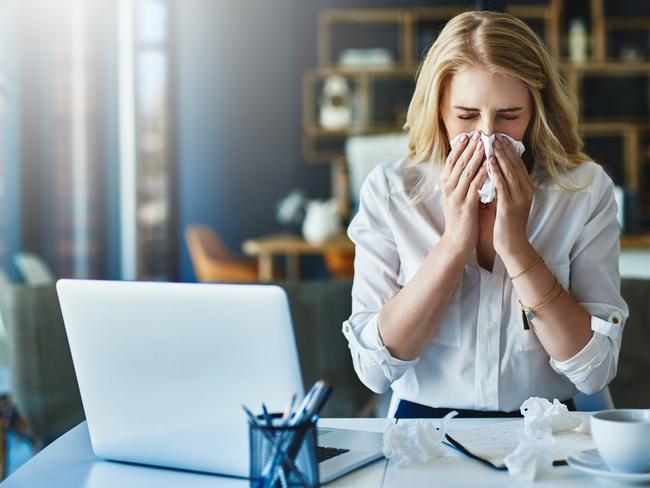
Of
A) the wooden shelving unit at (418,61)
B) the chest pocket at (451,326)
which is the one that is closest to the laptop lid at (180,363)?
the chest pocket at (451,326)

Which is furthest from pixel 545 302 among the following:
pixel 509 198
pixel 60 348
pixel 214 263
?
pixel 214 263

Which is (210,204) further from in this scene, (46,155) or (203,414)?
(203,414)

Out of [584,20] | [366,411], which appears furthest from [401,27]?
[366,411]

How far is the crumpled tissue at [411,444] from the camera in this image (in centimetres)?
107

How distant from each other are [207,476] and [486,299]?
2.15 feet

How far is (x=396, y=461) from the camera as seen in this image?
107 cm

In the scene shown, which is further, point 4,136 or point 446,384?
point 4,136

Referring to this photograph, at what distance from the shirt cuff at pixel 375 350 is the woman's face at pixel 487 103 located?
14.1 inches

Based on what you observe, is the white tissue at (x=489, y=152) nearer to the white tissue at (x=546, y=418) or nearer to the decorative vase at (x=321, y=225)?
the white tissue at (x=546, y=418)

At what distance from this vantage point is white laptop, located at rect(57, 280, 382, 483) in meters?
1.00

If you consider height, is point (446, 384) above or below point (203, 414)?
below

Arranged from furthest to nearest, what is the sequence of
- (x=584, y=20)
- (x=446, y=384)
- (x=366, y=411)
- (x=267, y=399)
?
(x=584, y=20) < (x=366, y=411) < (x=446, y=384) < (x=267, y=399)

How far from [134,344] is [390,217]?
67 centimetres

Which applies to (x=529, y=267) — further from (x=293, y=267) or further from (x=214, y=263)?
(x=293, y=267)
